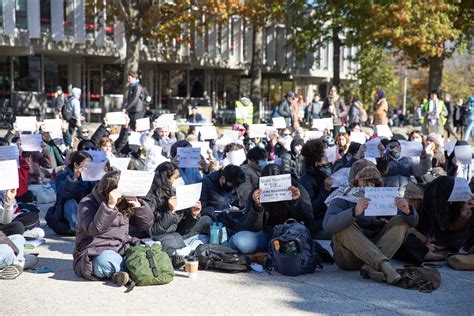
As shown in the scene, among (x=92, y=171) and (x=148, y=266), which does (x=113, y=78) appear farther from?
(x=148, y=266)

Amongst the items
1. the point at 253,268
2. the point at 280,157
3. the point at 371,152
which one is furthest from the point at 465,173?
the point at 253,268

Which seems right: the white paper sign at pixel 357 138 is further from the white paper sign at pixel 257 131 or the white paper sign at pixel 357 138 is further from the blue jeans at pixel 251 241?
the blue jeans at pixel 251 241

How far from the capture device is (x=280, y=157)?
1343 cm

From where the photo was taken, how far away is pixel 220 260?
24.8 feet

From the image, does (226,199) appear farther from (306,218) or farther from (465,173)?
(465,173)

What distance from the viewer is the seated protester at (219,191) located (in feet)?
30.2

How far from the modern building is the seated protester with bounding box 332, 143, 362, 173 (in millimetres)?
17652

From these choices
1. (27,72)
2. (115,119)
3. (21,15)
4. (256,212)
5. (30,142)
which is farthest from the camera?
(27,72)

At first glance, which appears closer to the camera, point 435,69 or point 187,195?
point 187,195

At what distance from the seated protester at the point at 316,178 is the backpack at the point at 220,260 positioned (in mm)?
1839

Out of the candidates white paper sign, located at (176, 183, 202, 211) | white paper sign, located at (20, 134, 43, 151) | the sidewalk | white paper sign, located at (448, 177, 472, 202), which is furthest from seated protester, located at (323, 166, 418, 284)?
white paper sign, located at (20, 134, 43, 151)

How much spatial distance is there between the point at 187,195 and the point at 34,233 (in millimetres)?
A: 2503

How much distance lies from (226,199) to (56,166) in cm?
533

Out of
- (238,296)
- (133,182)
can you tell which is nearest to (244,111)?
(133,182)
